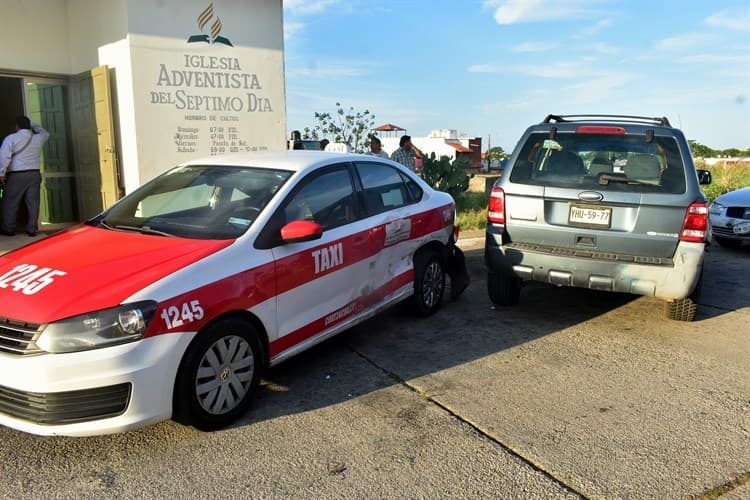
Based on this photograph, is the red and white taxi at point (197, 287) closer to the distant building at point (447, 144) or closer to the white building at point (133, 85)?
the white building at point (133, 85)

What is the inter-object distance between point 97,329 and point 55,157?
25.7 ft

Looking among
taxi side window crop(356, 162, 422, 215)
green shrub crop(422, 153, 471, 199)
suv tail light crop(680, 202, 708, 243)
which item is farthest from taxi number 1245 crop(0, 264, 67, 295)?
green shrub crop(422, 153, 471, 199)

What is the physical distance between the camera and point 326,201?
4340 mm

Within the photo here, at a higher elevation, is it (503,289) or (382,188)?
(382,188)

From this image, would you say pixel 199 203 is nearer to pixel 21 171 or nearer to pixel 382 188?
pixel 382 188

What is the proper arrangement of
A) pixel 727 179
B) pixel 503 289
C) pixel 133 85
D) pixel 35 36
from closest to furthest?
pixel 503 289 < pixel 133 85 < pixel 35 36 < pixel 727 179

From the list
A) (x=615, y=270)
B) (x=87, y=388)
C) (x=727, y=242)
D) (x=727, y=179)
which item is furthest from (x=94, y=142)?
(x=727, y=179)

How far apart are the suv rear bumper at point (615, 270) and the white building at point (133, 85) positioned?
5518 mm

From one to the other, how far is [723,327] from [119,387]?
16.3 ft

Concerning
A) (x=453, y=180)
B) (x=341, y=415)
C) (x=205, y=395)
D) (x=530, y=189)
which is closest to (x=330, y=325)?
(x=341, y=415)

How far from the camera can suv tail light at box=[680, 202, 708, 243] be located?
466 cm

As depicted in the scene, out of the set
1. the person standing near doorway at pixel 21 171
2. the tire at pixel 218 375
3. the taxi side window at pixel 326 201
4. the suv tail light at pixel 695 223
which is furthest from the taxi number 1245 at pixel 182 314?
the person standing near doorway at pixel 21 171

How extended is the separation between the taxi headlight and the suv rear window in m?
3.51

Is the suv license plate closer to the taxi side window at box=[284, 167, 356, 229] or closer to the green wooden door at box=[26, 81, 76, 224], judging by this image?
the taxi side window at box=[284, 167, 356, 229]
